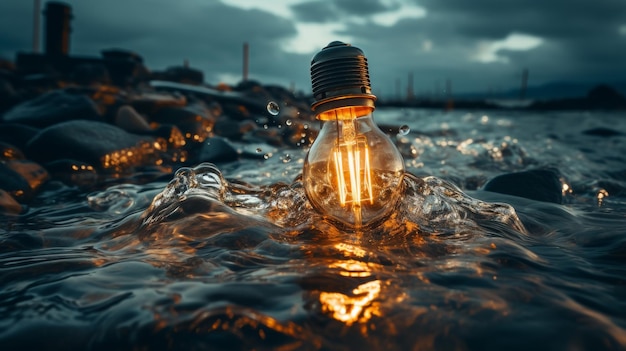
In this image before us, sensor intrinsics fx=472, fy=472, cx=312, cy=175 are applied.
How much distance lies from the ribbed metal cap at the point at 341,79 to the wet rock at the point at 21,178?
9.73 feet

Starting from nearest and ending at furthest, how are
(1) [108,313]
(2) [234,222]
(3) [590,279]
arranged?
1. (1) [108,313]
2. (3) [590,279]
3. (2) [234,222]

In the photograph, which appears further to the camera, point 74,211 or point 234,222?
point 74,211

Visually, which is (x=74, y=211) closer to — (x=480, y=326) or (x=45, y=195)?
(x=45, y=195)

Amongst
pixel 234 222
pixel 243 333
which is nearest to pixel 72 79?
pixel 234 222

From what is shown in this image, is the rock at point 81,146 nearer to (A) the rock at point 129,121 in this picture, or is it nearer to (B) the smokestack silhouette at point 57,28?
(A) the rock at point 129,121

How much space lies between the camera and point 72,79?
13.6 meters

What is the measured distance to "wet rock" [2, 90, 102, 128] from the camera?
687 cm

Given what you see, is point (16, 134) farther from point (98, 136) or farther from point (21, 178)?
point (21, 178)

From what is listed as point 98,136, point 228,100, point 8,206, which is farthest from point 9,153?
point 228,100

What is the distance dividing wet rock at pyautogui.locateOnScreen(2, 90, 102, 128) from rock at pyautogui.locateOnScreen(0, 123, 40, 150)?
81cm

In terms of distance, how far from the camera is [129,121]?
23.8ft

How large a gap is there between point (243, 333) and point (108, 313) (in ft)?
1.58

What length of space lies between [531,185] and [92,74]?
46.6ft

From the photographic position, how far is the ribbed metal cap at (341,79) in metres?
2.13
